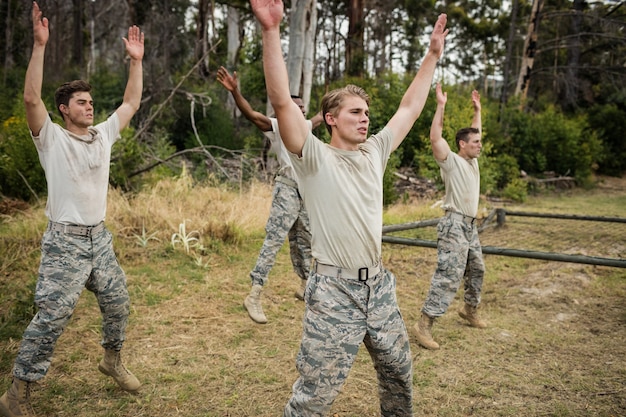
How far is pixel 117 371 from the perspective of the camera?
122 inches

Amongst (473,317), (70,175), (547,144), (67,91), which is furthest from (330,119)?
(547,144)

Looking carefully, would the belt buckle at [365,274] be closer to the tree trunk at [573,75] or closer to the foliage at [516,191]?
the foliage at [516,191]

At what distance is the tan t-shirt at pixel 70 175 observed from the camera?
9.29 ft

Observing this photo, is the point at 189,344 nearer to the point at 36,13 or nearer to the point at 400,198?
the point at 36,13

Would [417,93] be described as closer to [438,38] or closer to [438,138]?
[438,38]

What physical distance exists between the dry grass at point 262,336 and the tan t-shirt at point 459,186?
3.57ft

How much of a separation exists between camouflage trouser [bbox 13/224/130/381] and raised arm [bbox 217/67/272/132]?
1775 mm

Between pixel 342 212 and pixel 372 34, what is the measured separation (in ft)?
109

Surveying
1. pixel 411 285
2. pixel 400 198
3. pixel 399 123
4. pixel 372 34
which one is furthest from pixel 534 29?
pixel 372 34

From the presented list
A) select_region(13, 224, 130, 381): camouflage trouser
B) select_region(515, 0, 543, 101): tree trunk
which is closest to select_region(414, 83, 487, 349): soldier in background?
select_region(13, 224, 130, 381): camouflage trouser

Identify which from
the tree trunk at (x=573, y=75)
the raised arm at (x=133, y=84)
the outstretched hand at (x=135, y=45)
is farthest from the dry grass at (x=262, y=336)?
the tree trunk at (x=573, y=75)

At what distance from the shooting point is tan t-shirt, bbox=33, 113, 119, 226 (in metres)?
2.83

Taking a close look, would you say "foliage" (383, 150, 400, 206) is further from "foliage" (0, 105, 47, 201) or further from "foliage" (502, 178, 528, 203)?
"foliage" (0, 105, 47, 201)

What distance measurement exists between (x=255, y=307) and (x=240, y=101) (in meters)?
1.87
